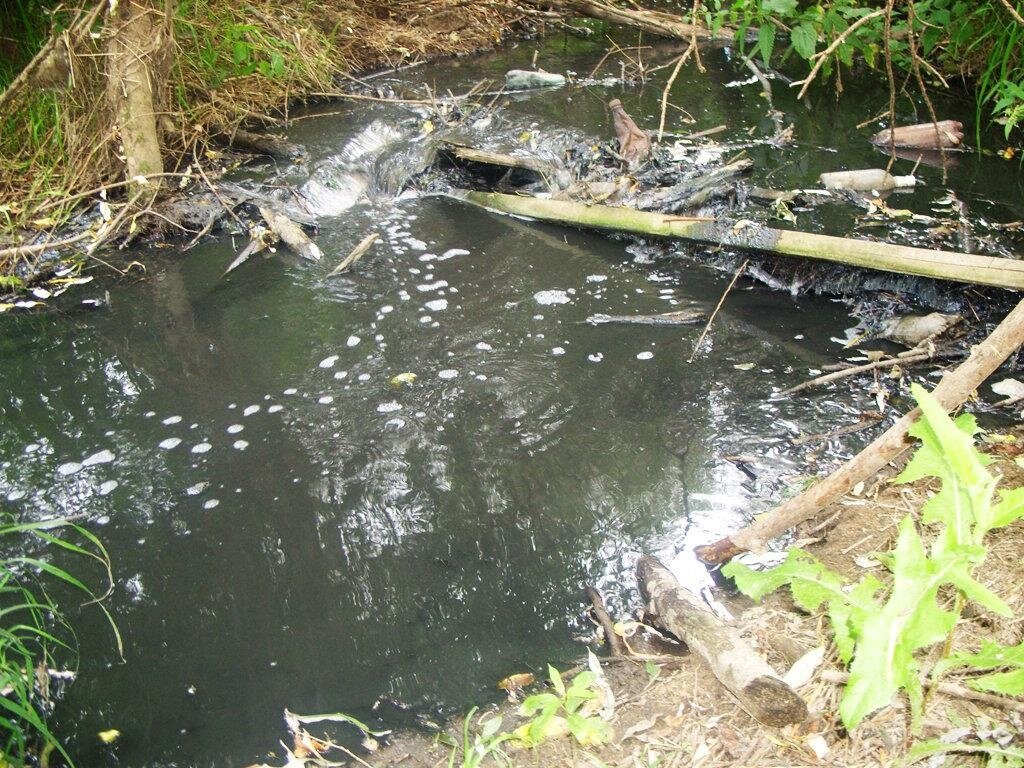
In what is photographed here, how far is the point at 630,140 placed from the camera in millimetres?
5961

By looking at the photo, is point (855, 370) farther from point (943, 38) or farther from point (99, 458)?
point (943, 38)

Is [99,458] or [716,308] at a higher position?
[716,308]

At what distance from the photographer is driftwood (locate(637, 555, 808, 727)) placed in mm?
2062

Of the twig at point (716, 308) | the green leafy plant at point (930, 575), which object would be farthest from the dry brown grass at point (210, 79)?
the green leafy plant at point (930, 575)

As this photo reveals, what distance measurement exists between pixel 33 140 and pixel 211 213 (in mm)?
1236

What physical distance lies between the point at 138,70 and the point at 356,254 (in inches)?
74.3

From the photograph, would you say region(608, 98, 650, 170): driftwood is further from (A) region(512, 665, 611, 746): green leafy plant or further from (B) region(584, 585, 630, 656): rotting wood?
(A) region(512, 665, 611, 746): green leafy plant

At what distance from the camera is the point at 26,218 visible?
5.18m

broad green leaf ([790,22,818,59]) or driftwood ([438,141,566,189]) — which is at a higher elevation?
broad green leaf ([790,22,818,59])

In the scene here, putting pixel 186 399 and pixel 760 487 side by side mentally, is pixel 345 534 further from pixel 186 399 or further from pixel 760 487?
pixel 760 487

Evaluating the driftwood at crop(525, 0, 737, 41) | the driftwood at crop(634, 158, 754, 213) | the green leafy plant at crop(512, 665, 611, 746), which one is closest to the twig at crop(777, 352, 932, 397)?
the driftwood at crop(634, 158, 754, 213)

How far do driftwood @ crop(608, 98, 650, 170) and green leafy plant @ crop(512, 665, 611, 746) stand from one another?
4213 mm

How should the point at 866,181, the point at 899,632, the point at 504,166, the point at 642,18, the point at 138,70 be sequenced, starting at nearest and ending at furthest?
1. the point at 899,632
2. the point at 138,70
3. the point at 866,181
4. the point at 504,166
5. the point at 642,18

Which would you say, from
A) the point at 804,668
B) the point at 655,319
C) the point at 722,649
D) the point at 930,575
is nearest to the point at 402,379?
the point at 655,319
